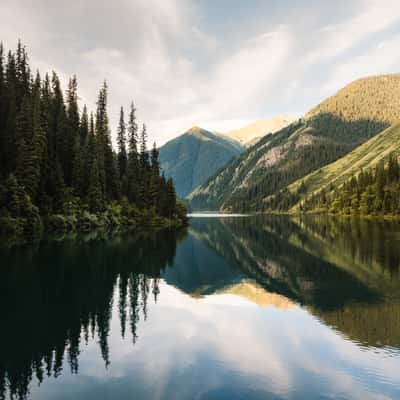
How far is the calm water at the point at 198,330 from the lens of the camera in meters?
15.8

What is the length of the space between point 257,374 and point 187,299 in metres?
16.5

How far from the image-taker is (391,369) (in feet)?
55.7

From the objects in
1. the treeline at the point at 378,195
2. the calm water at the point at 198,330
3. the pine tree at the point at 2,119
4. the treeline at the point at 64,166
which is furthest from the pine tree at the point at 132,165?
the treeline at the point at 378,195

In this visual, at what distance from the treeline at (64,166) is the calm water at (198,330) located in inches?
1605

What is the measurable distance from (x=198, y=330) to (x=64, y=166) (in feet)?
311

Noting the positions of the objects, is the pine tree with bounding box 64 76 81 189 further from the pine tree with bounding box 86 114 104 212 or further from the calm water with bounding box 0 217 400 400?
the calm water with bounding box 0 217 400 400

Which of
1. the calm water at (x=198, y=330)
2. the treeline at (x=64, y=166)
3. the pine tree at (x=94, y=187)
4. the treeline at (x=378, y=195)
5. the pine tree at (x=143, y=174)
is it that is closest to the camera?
the calm water at (x=198, y=330)

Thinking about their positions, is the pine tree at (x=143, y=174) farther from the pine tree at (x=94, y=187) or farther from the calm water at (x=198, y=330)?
the calm water at (x=198, y=330)

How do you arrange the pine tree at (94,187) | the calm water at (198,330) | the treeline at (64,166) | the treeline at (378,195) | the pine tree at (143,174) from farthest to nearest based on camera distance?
the treeline at (378,195)
the pine tree at (143,174)
the pine tree at (94,187)
the treeline at (64,166)
the calm water at (198,330)

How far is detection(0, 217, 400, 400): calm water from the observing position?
51.8 feet

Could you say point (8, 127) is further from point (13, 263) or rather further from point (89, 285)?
point (89, 285)

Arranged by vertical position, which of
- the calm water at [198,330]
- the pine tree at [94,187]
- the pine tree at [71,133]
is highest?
the pine tree at [71,133]

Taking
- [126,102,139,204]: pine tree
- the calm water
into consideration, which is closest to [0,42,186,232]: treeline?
[126,102,139,204]: pine tree

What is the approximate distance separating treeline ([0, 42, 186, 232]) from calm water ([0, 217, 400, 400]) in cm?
4078
